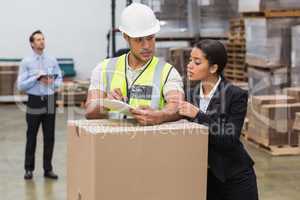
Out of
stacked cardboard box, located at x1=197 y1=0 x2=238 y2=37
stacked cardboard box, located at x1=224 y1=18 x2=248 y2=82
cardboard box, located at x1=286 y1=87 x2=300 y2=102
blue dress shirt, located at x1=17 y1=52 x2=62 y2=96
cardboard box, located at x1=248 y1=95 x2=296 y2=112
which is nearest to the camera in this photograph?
blue dress shirt, located at x1=17 y1=52 x2=62 y2=96

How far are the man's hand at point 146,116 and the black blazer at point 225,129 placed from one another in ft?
0.61

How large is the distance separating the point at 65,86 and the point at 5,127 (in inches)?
86.4

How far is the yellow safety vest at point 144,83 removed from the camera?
2705mm

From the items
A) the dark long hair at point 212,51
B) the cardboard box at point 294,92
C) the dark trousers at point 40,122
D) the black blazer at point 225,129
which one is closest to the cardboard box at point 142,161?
the black blazer at point 225,129

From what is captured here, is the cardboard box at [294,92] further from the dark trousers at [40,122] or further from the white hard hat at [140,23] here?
the white hard hat at [140,23]

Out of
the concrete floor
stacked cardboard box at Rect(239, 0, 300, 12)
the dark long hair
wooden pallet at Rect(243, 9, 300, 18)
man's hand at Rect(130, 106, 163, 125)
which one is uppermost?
stacked cardboard box at Rect(239, 0, 300, 12)

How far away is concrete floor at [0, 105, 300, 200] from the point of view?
19.9 ft

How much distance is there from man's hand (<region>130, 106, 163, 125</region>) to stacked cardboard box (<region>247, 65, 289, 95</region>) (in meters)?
6.12

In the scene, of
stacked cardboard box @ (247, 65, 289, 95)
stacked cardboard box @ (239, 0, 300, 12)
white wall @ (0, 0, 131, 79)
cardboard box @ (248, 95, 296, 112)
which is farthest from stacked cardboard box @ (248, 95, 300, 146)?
white wall @ (0, 0, 131, 79)

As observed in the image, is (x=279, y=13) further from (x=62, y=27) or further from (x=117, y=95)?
(x=117, y=95)

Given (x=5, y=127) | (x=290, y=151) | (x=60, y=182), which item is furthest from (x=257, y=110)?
(x=5, y=127)

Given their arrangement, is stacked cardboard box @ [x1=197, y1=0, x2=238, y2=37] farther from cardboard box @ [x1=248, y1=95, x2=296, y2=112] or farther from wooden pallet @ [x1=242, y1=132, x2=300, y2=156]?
wooden pallet @ [x1=242, y1=132, x2=300, y2=156]

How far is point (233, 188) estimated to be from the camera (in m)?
2.78

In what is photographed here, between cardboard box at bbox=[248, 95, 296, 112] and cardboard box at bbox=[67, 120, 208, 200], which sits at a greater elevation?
cardboard box at bbox=[67, 120, 208, 200]
